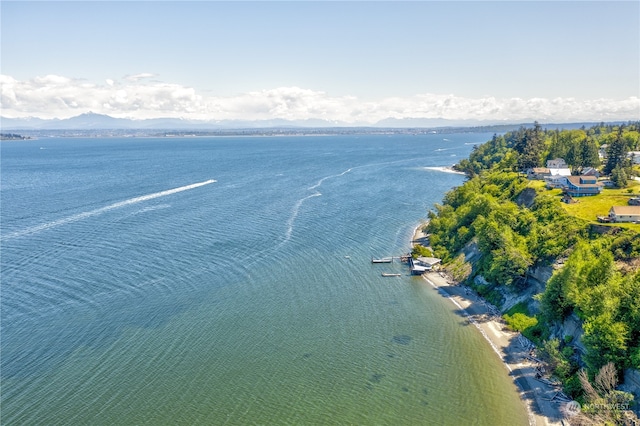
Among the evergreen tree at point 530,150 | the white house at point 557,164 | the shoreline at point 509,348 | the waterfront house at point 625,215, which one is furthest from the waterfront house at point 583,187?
the shoreline at point 509,348

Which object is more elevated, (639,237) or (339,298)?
(639,237)

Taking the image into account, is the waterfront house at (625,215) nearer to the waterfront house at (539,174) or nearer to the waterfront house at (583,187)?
the waterfront house at (583,187)

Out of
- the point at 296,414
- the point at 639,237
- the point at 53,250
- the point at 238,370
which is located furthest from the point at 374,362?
the point at 53,250

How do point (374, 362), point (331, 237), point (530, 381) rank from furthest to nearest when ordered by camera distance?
point (331, 237)
point (374, 362)
point (530, 381)

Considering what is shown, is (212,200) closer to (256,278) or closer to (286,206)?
(286,206)

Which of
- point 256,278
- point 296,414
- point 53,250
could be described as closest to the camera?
point 296,414

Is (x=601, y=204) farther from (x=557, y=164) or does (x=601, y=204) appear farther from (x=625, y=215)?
(x=557, y=164)

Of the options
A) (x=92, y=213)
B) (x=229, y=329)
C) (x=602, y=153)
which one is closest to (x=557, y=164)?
(x=602, y=153)
